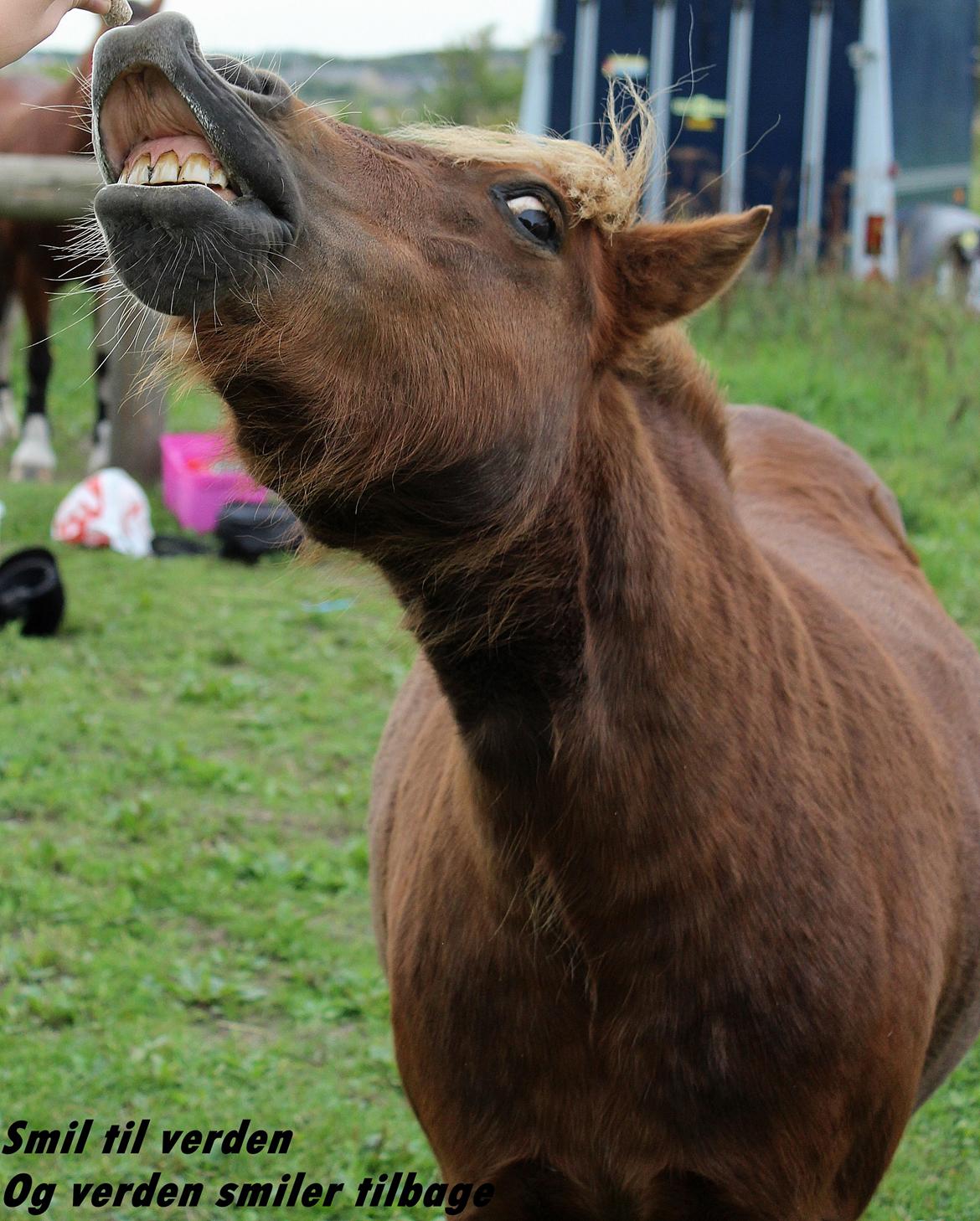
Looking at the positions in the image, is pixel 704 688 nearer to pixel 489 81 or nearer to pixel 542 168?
pixel 542 168

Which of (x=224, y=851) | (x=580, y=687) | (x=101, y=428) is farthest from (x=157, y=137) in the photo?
(x=101, y=428)

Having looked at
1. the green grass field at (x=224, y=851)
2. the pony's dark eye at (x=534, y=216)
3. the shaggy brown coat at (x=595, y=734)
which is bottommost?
the green grass field at (x=224, y=851)

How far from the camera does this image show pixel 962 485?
25.8 ft

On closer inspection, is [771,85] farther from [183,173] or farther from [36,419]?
[183,173]

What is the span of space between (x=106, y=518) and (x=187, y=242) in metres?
6.32

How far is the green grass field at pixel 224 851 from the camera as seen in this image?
3467 millimetres

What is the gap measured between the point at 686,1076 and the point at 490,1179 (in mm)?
383

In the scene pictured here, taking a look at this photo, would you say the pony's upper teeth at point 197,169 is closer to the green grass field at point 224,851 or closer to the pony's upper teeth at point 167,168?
the pony's upper teeth at point 167,168

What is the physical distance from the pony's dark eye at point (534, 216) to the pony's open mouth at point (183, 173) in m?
0.41

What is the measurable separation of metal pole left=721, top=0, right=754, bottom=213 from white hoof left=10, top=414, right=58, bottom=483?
19.8 feet

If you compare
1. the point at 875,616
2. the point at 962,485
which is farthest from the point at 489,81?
the point at 875,616

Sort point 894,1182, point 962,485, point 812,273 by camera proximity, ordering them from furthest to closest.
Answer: point 812,273, point 962,485, point 894,1182

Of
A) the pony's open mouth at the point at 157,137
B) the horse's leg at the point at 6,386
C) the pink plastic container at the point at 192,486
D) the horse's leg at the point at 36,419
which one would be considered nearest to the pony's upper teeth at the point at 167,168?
the pony's open mouth at the point at 157,137

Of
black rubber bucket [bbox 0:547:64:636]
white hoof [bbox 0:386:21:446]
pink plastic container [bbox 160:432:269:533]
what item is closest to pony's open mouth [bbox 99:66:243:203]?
black rubber bucket [bbox 0:547:64:636]
